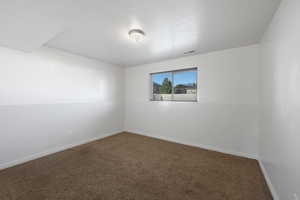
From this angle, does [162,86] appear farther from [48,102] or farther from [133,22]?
[48,102]

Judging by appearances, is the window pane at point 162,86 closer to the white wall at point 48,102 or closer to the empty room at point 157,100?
the empty room at point 157,100

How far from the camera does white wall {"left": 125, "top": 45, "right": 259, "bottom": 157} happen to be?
2.41m

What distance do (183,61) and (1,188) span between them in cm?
403

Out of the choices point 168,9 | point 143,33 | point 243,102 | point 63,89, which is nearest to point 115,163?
point 63,89

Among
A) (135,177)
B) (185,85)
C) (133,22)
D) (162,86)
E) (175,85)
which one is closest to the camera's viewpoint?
(133,22)

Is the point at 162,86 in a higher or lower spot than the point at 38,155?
higher

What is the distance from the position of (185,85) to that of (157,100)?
102 centimetres

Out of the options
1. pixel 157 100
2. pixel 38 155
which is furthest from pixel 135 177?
pixel 157 100

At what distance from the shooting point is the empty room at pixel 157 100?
1355 millimetres

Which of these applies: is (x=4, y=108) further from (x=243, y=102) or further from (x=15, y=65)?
(x=243, y=102)

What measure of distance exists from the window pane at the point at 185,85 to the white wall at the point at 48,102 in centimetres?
218

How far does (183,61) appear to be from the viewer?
319cm

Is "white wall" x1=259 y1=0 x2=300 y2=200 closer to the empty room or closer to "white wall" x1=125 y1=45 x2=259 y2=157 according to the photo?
the empty room

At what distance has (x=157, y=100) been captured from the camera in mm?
3838
